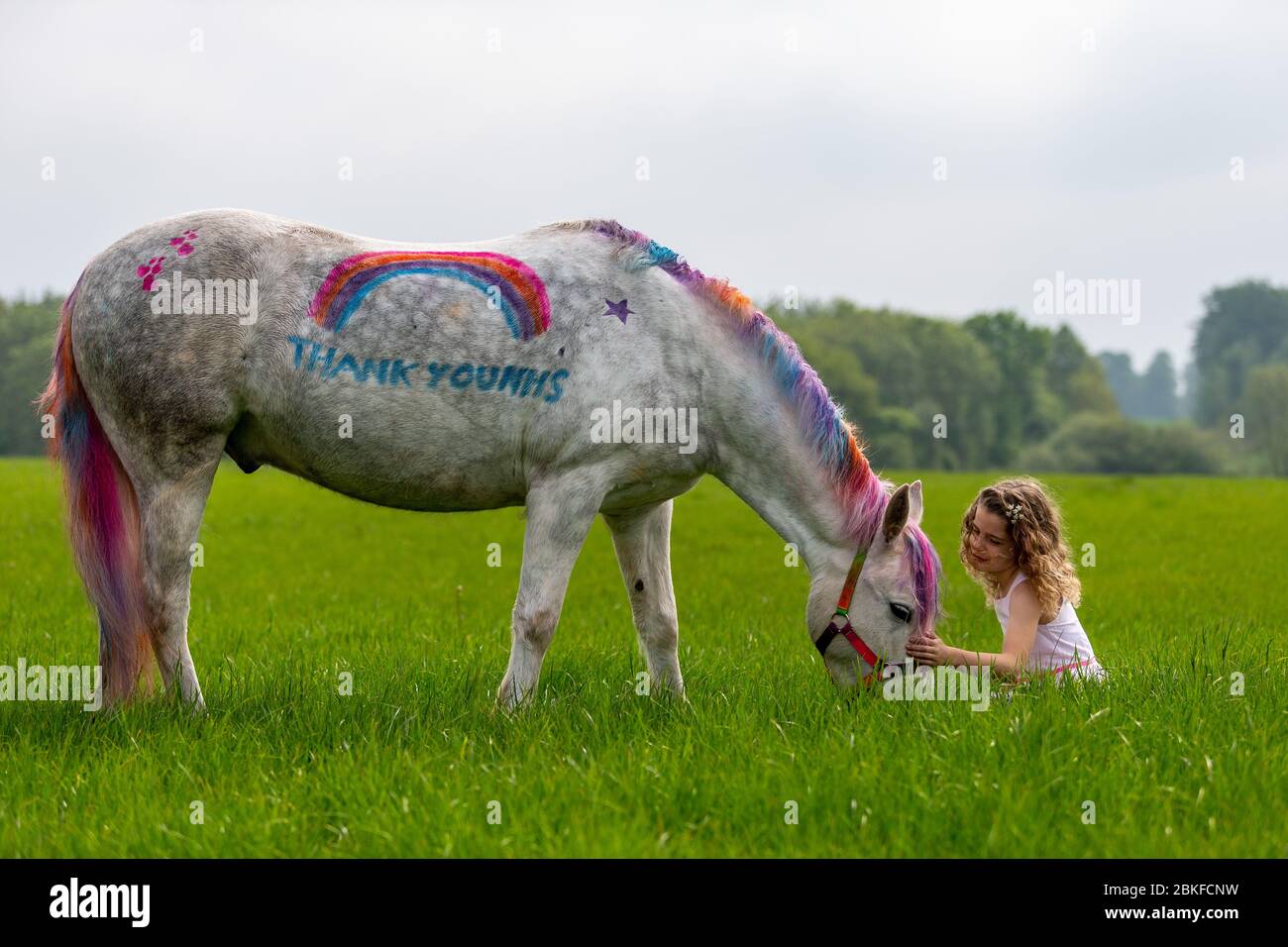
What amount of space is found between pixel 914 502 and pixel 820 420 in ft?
2.06

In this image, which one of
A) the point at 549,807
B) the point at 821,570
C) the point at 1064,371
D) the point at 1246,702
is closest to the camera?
the point at 549,807

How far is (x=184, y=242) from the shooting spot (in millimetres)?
5254

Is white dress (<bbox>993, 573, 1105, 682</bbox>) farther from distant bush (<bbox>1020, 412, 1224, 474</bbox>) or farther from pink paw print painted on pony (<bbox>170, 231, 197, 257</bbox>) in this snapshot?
distant bush (<bbox>1020, 412, 1224, 474</bbox>)

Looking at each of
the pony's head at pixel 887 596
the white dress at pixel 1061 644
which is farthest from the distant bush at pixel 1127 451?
the pony's head at pixel 887 596

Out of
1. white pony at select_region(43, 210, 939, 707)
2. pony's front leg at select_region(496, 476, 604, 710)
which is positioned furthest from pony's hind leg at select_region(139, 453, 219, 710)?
pony's front leg at select_region(496, 476, 604, 710)

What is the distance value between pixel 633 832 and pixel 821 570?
214 cm

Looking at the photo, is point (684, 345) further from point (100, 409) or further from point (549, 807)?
point (100, 409)

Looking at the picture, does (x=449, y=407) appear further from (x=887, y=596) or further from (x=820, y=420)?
(x=887, y=596)

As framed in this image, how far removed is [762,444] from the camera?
538cm

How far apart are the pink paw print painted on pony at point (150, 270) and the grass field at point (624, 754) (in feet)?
6.83

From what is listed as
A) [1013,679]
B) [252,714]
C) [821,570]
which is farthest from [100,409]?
[1013,679]

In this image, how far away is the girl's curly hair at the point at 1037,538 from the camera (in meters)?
5.57

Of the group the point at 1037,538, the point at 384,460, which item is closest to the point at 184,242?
the point at 384,460
